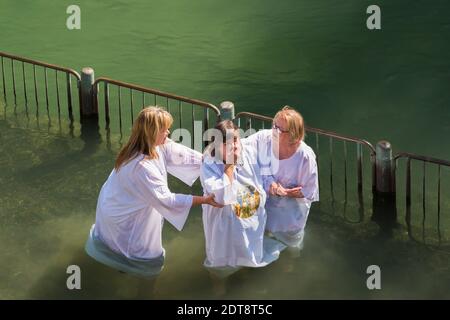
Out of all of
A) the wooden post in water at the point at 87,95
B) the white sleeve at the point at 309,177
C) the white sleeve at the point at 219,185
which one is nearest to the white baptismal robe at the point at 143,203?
the white sleeve at the point at 219,185

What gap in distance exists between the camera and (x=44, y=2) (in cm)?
1542

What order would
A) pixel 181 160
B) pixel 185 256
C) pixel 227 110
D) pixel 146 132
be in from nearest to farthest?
pixel 146 132, pixel 181 160, pixel 185 256, pixel 227 110

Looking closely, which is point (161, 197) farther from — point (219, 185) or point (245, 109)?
point (245, 109)

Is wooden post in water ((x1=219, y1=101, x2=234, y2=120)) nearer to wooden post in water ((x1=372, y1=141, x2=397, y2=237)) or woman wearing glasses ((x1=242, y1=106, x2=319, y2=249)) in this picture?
wooden post in water ((x1=372, y1=141, x2=397, y2=237))

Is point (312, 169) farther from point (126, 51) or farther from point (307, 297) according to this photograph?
point (126, 51)

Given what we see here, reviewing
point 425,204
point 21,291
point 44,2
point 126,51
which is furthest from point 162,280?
point 44,2

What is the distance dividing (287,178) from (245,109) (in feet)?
13.6

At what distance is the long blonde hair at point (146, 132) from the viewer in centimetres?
704

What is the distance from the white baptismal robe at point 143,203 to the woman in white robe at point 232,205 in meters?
0.27

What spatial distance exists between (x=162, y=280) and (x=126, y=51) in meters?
6.28

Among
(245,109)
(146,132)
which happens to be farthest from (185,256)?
(245,109)

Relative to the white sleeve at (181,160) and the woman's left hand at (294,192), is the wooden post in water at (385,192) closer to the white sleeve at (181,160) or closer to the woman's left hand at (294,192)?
the woman's left hand at (294,192)

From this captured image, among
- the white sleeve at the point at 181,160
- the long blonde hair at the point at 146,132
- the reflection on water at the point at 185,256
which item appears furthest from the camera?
the reflection on water at the point at 185,256

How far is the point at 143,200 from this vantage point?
7289mm
